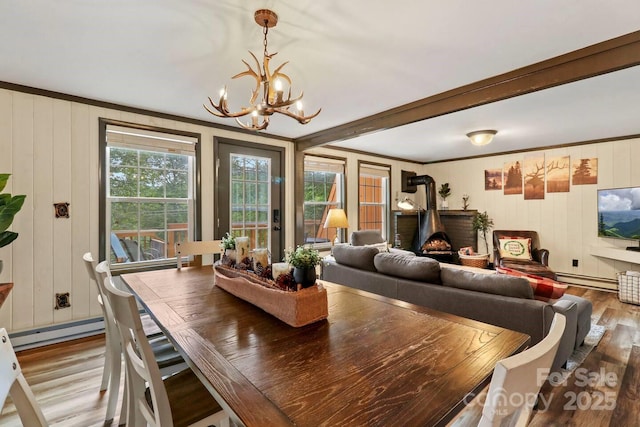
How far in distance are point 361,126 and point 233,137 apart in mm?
1680

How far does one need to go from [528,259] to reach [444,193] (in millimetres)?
2196

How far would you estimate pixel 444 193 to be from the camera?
21.5 ft

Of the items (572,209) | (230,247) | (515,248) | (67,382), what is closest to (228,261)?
(230,247)

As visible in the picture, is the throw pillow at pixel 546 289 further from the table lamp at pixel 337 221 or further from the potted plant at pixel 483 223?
the potted plant at pixel 483 223

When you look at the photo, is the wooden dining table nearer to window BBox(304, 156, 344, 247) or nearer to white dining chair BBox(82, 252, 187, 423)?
white dining chair BBox(82, 252, 187, 423)

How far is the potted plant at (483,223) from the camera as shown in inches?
232

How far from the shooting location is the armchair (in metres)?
4.22

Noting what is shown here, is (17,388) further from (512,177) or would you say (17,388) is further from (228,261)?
(512,177)

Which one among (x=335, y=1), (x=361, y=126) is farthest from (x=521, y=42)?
(x=361, y=126)

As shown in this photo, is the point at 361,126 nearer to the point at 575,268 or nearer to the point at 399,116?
the point at 399,116

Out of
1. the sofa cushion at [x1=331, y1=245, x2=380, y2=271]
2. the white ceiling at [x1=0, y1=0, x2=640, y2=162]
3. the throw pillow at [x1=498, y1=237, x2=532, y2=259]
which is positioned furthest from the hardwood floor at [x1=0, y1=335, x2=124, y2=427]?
the throw pillow at [x1=498, y1=237, x2=532, y2=259]

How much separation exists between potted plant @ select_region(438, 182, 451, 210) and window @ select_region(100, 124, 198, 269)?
5144mm

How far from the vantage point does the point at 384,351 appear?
40.3 inches

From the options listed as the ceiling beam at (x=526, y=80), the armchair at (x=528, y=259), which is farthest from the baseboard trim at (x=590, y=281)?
the ceiling beam at (x=526, y=80)
